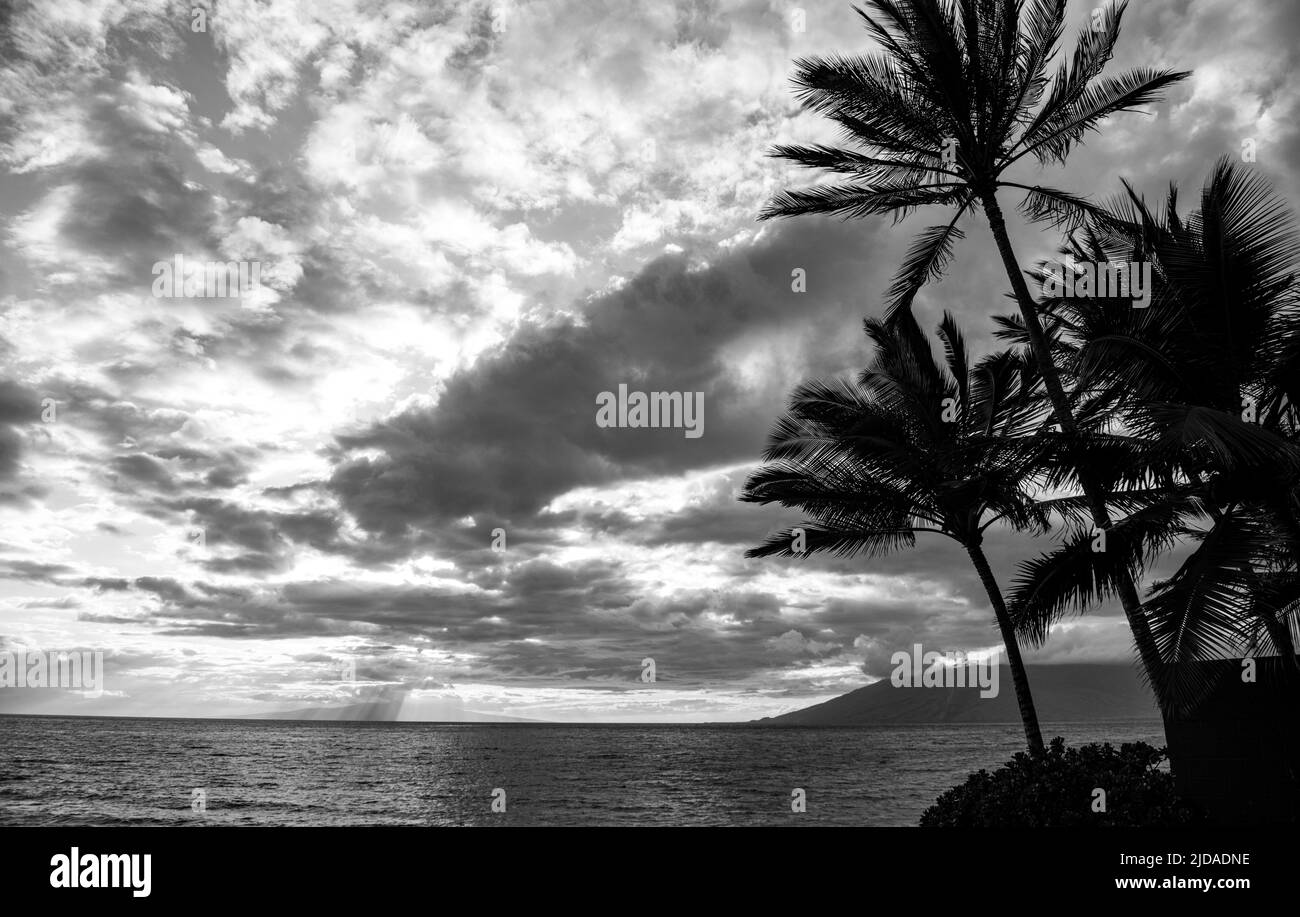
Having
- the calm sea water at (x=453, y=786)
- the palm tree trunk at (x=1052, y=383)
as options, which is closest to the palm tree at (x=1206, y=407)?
the palm tree trunk at (x=1052, y=383)

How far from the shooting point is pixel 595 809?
113ft

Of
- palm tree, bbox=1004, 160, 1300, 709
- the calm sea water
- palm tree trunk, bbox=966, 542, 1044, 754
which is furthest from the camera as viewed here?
the calm sea water

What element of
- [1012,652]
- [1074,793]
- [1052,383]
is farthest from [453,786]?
[1052,383]

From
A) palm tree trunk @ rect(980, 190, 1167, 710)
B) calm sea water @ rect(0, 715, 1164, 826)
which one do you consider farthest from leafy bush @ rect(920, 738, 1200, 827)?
calm sea water @ rect(0, 715, 1164, 826)

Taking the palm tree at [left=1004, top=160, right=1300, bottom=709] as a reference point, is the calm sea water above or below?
below

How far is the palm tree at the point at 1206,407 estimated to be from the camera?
894 cm

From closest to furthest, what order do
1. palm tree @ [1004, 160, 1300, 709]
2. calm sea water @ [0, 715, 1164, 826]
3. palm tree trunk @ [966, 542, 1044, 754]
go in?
palm tree @ [1004, 160, 1300, 709] → palm tree trunk @ [966, 542, 1044, 754] → calm sea water @ [0, 715, 1164, 826]

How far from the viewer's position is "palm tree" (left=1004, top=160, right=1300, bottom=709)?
352 inches

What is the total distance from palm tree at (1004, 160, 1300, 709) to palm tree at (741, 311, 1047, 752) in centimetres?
373

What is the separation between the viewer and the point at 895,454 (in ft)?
50.9

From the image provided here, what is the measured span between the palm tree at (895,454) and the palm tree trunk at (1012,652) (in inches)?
0.9

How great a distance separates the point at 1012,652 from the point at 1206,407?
6.98m

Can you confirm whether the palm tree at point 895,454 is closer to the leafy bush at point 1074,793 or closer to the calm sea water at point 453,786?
the leafy bush at point 1074,793

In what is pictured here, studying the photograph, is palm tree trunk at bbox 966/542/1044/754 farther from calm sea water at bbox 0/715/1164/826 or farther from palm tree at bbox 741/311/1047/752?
calm sea water at bbox 0/715/1164/826
